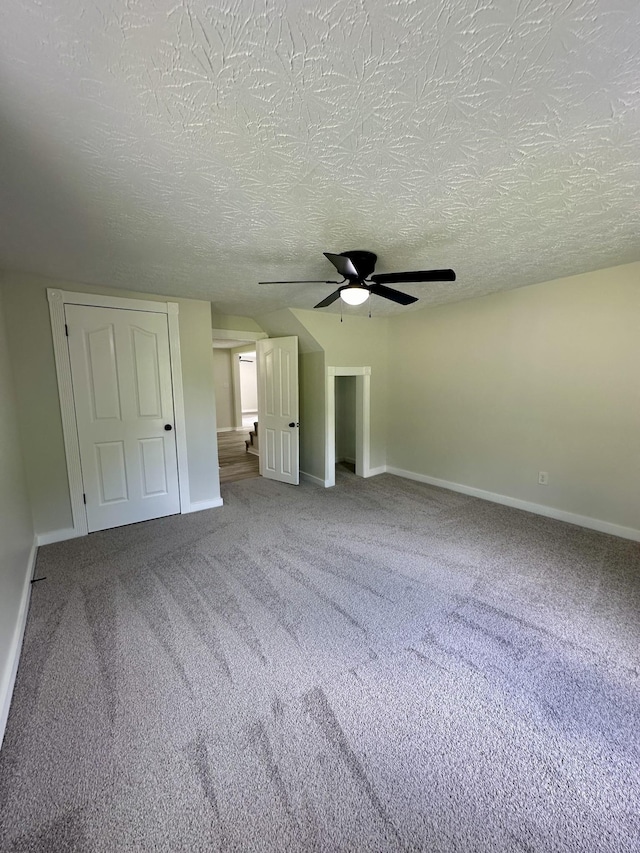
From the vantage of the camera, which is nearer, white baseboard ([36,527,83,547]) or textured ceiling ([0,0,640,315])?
textured ceiling ([0,0,640,315])

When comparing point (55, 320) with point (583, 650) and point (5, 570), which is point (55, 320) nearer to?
point (5, 570)

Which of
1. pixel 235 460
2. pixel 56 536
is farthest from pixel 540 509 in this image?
pixel 56 536

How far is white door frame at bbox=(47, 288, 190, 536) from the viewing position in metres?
2.99

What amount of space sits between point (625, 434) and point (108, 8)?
404 cm

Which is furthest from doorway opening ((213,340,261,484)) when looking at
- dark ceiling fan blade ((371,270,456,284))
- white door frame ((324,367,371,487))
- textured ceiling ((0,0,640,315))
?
textured ceiling ((0,0,640,315))

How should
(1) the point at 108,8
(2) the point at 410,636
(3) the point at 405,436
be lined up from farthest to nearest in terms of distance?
(3) the point at 405,436 → (2) the point at 410,636 → (1) the point at 108,8

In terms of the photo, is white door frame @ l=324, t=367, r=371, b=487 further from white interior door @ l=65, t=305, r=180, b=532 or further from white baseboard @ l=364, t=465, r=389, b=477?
white interior door @ l=65, t=305, r=180, b=532

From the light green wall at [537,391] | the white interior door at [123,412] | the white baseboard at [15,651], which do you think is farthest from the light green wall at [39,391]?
the light green wall at [537,391]

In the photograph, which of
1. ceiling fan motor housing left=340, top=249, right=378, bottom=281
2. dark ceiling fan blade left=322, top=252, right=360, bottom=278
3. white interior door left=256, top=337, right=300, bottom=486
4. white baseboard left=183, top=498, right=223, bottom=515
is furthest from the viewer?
white interior door left=256, top=337, right=300, bottom=486

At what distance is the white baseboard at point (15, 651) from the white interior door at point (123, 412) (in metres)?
0.88

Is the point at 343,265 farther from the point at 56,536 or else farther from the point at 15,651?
the point at 56,536

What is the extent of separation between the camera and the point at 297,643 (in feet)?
6.33

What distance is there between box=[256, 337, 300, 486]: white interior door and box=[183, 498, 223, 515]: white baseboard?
110cm

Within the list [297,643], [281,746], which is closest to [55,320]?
[297,643]
